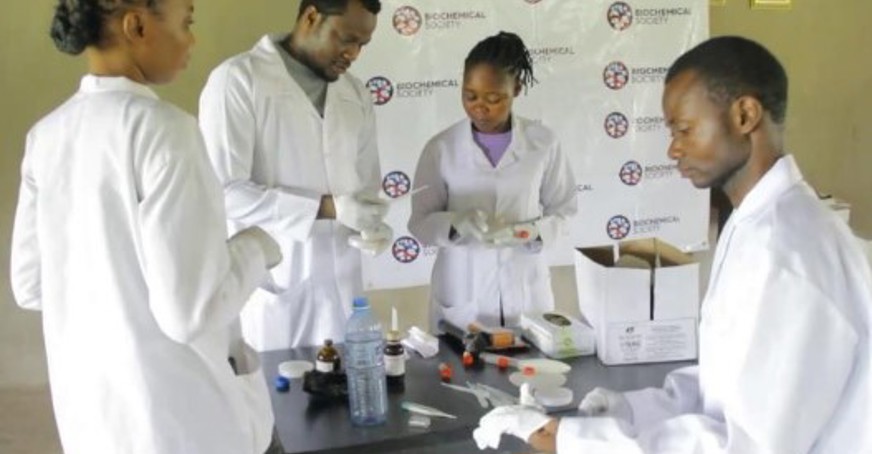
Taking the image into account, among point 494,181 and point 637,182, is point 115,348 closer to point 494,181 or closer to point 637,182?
point 494,181

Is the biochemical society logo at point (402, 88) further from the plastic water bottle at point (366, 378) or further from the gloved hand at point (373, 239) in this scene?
the plastic water bottle at point (366, 378)

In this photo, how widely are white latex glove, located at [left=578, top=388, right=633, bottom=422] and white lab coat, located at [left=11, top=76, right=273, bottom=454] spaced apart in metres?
0.62

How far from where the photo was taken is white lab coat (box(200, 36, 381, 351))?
7.09ft

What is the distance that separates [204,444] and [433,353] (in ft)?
2.36

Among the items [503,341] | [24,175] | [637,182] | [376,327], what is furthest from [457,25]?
[24,175]

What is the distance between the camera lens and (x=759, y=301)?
1.09 meters

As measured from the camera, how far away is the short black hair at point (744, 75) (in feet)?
3.87

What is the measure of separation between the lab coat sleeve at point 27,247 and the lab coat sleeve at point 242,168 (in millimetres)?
730

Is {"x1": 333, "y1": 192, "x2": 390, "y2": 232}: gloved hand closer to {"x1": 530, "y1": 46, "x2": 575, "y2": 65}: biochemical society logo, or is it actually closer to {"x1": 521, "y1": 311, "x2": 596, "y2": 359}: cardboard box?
{"x1": 521, "y1": 311, "x2": 596, "y2": 359}: cardboard box

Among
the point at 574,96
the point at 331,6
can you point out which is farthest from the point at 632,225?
the point at 331,6

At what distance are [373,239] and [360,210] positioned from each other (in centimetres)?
9

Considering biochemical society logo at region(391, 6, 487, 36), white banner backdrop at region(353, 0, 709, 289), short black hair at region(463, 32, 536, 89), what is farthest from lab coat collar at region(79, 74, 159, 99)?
biochemical society logo at region(391, 6, 487, 36)

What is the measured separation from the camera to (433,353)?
1.93 metres

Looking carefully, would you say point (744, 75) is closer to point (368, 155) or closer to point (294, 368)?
point (294, 368)
